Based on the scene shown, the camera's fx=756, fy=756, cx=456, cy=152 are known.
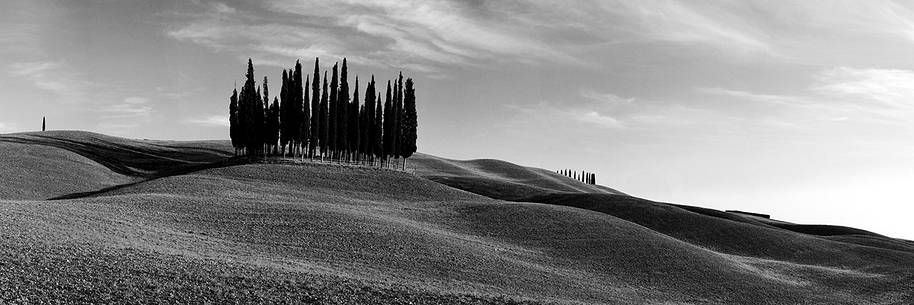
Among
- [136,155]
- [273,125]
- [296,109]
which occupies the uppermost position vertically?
[296,109]

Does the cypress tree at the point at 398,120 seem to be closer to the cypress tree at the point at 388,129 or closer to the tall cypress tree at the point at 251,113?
the cypress tree at the point at 388,129

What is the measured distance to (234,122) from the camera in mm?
100438

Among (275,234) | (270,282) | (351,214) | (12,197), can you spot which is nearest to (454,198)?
(351,214)

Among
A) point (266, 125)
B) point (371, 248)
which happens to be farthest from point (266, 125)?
point (371, 248)

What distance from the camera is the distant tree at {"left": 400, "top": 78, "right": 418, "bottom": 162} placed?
310 feet

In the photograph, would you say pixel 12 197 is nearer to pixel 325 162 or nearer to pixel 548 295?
pixel 325 162

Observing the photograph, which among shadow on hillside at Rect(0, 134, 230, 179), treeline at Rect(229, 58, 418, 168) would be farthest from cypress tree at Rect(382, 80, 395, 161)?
shadow on hillside at Rect(0, 134, 230, 179)

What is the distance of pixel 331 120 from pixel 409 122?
32.1ft

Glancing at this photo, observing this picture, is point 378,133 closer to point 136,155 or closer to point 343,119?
point 343,119

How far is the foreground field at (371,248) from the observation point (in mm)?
26125

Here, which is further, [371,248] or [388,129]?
[388,129]

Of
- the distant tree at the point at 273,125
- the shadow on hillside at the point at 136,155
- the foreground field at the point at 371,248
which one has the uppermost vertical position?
the distant tree at the point at 273,125

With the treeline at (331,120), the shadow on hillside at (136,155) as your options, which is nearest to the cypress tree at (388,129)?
the treeline at (331,120)

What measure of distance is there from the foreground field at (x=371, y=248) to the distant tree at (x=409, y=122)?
522 inches
